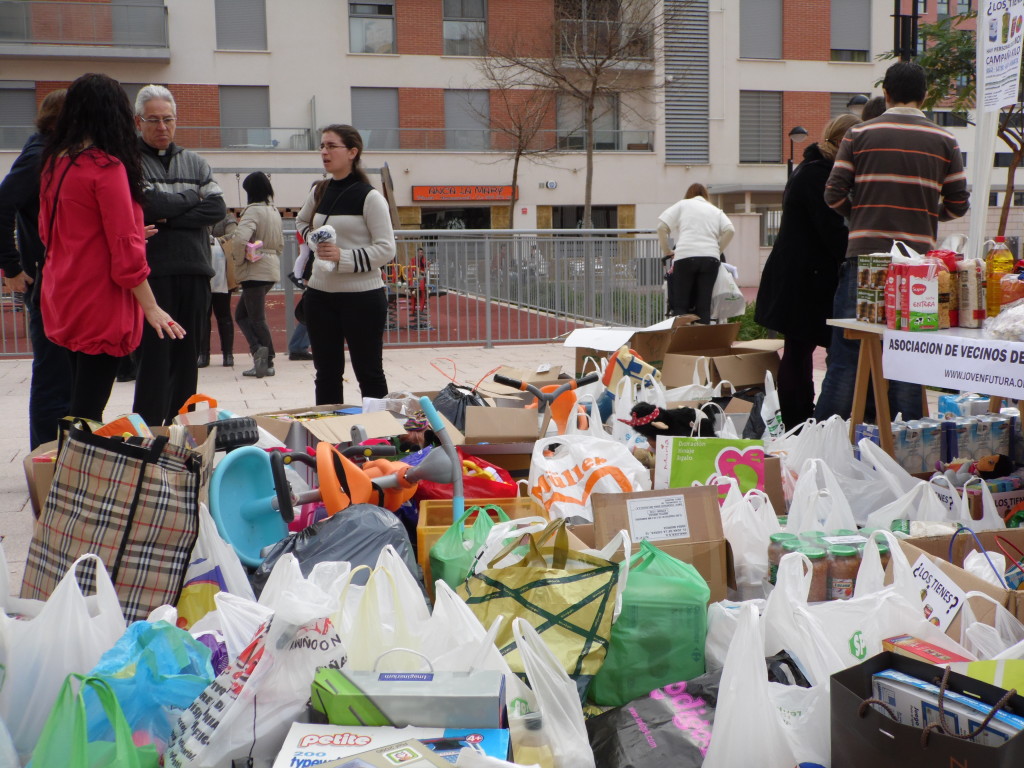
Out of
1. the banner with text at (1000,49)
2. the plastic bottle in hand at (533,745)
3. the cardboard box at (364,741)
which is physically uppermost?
the banner with text at (1000,49)

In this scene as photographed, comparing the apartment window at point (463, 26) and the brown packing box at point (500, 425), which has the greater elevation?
the apartment window at point (463, 26)

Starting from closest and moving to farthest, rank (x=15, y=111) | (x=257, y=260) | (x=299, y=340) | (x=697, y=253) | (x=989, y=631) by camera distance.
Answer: (x=989, y=631)
(x=257, y=260)
(x=697, y=253)
(x=299, y=340)
(x=15, y=111)

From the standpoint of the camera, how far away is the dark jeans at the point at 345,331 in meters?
5.14

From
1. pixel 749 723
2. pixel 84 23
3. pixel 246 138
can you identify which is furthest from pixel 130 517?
pixel 84 23

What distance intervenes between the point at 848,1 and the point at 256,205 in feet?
97.2

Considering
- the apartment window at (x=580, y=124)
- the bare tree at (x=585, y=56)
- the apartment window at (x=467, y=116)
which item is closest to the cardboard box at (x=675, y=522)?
the bare tree at (x=585, y=56)

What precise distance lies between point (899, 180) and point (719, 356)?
150 cm

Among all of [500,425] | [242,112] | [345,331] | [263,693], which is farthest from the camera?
[242,112]

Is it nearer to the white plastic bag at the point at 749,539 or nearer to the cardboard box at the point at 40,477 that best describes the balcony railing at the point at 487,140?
the cardboard box at the point at 40,477

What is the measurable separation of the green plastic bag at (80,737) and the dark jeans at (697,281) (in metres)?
7.50

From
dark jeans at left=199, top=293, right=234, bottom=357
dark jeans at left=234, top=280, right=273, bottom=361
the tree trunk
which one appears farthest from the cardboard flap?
the tree trunk

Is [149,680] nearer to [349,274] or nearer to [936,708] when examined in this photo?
[936,708]

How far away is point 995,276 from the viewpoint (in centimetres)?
358

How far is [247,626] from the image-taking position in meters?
2.27
